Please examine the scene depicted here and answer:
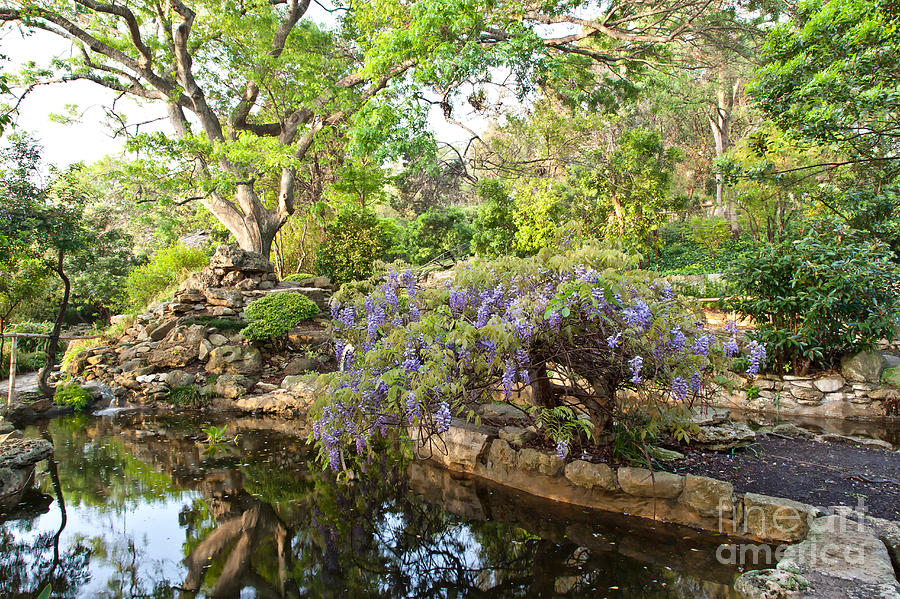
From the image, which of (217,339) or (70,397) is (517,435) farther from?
(70,397)

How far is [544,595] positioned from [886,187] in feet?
28.9

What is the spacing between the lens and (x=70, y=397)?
7.63 m

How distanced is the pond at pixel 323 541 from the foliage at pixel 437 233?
38.1 ft

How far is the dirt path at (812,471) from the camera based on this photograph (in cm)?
330

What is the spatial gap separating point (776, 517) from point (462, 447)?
235 cm

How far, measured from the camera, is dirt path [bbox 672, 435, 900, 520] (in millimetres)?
3299

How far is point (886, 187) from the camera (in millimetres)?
7789

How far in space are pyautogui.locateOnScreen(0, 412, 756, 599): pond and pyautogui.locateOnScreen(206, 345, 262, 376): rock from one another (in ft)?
11.5

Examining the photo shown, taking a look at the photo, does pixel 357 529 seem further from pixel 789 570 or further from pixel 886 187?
pixel 886 187

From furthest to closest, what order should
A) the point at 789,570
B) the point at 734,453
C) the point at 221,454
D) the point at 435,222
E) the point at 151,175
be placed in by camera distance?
the point at 435,222, the point at 151,175, the point at 221,454, the point at 734,453, the point at 789,570

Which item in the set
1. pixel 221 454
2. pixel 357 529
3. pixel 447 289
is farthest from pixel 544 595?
pixel 221 454

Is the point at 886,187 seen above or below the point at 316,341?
above

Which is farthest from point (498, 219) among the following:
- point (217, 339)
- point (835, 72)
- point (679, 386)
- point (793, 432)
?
point (679, 386)

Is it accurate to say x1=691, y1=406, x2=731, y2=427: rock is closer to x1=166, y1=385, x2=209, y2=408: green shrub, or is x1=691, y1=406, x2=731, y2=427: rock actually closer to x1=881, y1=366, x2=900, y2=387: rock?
x1=881, y1=366, x2=900, y2=387: rock
